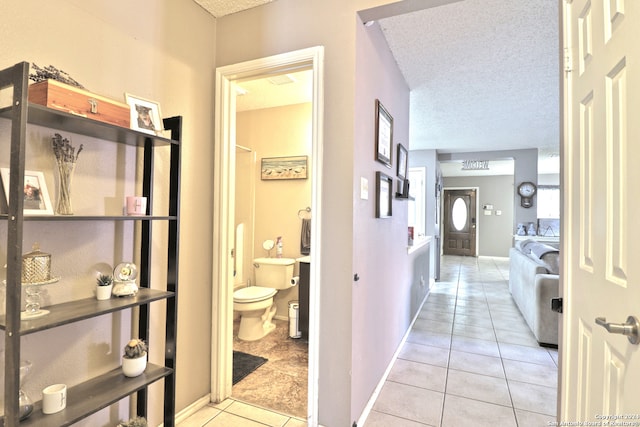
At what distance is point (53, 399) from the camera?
1.12 metres

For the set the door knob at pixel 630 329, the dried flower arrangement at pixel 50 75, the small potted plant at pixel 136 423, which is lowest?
the small potted plant at pixel 136 423

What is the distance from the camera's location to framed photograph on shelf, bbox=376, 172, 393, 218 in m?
2.03

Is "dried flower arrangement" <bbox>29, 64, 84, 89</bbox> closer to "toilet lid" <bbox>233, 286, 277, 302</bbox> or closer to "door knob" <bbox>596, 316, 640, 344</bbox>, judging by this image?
"door knob" <bbox>596, 316, 640, 344</bbox>

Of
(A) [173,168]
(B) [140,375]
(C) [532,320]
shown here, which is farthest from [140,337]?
(C) [532,320]

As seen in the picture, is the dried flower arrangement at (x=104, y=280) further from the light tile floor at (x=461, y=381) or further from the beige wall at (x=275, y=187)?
the beige wall at (x=275, y=187)

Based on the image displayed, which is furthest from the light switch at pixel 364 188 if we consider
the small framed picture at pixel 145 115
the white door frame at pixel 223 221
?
the small framed picture at pixel 145 115

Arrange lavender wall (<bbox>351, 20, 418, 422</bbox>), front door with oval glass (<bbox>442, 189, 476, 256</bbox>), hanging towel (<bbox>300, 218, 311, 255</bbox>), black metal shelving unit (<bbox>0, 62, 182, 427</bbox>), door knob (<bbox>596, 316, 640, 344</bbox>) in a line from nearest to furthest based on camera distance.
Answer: door knob (<bbox>596, 316, 640, 344</bbox>) < black metal shelving unit (<bbox>0, 62, 182, 427</bbox>) < lavender wall (<bbox>351, 20, 418, 422</bbox>) < hanging towel (<bbox>300, 218, 311, 255</bbox>) < front door with oval glass (<bbox>442, 189, 476, 256</bbox>)

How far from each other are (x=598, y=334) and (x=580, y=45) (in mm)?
949

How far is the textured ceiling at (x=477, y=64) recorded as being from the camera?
192 centimetres

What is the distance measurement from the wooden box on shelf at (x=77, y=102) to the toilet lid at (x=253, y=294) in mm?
1884

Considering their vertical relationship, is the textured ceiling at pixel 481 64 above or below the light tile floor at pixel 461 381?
above

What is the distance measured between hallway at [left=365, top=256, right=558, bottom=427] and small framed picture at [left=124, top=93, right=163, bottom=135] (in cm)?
199

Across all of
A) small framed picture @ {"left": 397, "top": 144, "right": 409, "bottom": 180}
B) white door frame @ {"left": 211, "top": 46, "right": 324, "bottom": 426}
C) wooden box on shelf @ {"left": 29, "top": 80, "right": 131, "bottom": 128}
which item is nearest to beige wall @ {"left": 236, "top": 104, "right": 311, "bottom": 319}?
small framed picture @ {"left": 397, "top": 144, "right": 409, "bottom": 180}

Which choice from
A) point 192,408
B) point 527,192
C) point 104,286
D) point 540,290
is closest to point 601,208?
point 104,286
